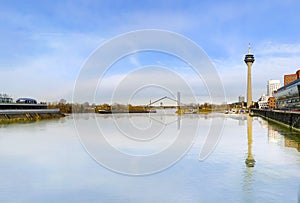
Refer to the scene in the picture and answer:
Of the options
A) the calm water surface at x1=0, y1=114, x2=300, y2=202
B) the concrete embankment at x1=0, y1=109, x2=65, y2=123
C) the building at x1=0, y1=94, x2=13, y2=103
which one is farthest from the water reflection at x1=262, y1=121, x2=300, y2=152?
the building at x1=0, y1=94, x2=13, y2=103

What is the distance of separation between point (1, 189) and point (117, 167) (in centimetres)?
301

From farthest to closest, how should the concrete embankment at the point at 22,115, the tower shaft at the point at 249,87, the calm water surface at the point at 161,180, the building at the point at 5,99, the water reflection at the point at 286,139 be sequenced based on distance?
the tower shaft at the point at 249,87 → the building at the point at 5,99 → the concrete embankment at the point at 22,115 → the water reflection at the point at 286,139 → the calm water surface at the point at 161,180

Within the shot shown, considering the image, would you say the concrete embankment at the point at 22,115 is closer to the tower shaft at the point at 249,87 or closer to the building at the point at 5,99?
the building at the point at 5,99

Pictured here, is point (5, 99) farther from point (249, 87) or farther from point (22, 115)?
point (249, 87)

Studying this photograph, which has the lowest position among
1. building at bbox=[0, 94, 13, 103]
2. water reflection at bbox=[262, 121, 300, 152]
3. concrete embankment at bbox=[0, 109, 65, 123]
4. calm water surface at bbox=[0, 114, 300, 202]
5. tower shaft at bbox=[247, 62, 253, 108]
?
calm water surface at bbox=[0, 114, 300, 202]

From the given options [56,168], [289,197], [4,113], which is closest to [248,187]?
[289,197]

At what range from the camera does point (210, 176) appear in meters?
6.82

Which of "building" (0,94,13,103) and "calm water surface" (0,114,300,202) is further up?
"building" (0,94,13,103)

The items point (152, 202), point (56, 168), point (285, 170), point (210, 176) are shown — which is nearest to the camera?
point (152, 202)

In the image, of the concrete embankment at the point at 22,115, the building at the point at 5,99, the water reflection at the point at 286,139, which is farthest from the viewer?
the building at the point at 5,99

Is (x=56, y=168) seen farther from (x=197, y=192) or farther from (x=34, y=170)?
(x=197, y=192)

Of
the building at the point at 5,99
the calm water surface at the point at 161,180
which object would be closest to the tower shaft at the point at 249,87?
the building at the point at 5,99

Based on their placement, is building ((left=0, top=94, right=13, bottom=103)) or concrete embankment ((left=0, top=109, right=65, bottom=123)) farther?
building ((left=0, top=94, right=13, bottom=103))

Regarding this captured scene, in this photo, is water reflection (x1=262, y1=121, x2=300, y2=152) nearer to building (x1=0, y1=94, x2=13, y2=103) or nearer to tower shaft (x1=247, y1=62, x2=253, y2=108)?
building (x1=0, y1=94, x2=13, y2=103)
